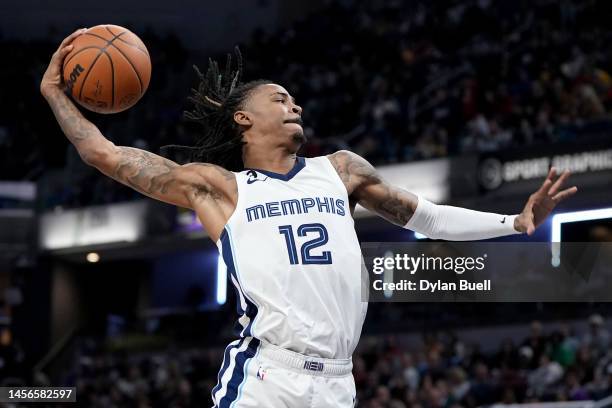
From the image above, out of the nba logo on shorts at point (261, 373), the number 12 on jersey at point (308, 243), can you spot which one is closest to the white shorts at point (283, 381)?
the nba logo on shorts at point (261, 373)

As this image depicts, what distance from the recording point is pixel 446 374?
12.6 meters

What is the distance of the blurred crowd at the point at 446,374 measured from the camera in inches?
445

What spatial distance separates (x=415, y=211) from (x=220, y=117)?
0.99m

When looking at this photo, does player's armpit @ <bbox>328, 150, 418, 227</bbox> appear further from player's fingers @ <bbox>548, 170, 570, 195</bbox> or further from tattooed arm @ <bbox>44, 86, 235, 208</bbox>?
player's fingers @ <bbox>548, 170, 570, 195</bbox>

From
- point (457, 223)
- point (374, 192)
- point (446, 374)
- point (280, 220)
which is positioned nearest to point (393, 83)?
point (446, 374)

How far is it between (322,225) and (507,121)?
37.7 ft

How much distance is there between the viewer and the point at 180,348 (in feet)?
63.4

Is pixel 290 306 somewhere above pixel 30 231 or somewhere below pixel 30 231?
below

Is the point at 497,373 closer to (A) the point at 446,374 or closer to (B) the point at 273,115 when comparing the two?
(A) the point at 446,374

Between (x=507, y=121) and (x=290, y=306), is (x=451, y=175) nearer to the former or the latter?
(x=507, y=121)

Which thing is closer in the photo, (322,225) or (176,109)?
(322,225)

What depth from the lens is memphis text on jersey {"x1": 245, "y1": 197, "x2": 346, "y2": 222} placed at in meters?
4.29

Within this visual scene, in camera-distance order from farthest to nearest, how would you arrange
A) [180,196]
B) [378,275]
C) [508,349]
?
[508,349], [378,275], [180,196]

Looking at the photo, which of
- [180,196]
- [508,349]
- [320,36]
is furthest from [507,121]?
[180,196]
